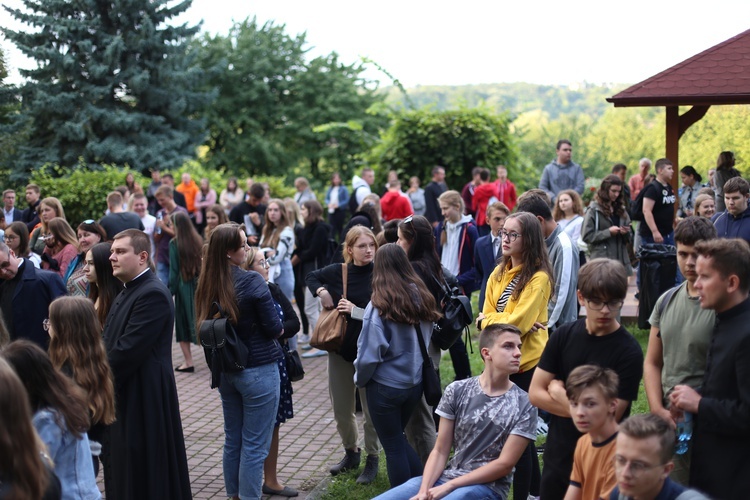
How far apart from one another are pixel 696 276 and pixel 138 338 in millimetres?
3213

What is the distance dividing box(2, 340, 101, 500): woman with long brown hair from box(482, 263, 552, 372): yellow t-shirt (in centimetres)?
280

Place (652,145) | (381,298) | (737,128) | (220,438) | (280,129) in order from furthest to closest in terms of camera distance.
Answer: (280,129)
(652,145)
(737,128)
(220,438)
(381,298)

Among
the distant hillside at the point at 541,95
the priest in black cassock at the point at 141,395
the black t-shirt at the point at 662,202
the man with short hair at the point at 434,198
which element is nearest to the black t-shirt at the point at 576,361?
the priest in black cassock at the point at 141,395

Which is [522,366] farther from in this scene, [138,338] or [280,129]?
[280,129]

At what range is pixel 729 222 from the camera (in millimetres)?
8156

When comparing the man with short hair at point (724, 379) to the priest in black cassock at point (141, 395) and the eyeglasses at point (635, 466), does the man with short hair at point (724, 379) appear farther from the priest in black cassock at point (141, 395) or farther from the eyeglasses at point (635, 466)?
the priest in black cassock at point (141, 395)

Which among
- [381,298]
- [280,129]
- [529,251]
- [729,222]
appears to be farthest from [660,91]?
[280,129]

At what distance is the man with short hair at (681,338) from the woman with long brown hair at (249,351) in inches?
102

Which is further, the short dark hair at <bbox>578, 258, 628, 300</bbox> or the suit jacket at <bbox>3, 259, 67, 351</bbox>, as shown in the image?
the suit jacket at <bbox>3, 259, 67, 351</bbox>

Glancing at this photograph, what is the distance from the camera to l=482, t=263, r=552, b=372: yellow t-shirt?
546cm

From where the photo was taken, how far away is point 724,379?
364 cm

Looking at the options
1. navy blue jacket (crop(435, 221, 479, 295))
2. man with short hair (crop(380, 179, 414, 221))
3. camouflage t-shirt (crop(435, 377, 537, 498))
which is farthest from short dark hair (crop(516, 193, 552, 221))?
man with short hair (crop(380, 179, 414, 221))

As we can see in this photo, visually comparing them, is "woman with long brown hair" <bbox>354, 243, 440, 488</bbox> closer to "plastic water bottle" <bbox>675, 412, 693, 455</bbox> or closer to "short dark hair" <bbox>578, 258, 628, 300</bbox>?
"short dark hair" <bbox>578, 258, 628, 300</bbox>

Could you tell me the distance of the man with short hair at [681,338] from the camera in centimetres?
391
